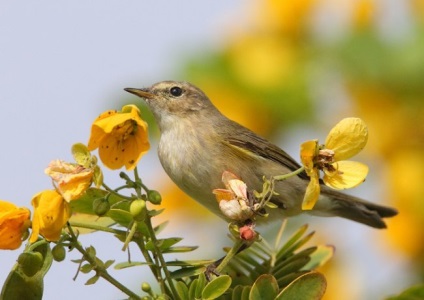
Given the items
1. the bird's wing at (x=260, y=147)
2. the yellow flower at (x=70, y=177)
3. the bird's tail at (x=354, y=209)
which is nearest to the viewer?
the yellow flower at (x=70, y=177)

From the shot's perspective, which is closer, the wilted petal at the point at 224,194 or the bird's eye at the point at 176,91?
the wilted petal at the point at 224,194

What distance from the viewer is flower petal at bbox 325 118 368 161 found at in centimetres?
252

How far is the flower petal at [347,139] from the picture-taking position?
8.27 feet

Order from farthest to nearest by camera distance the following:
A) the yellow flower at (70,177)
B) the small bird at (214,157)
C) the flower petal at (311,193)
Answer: the small bird at (214,157) → the flower petal at (311,193) → the yellow flower at (70,177)

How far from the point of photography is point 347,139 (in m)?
2.52

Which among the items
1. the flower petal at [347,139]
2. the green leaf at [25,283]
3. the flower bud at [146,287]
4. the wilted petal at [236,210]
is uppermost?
the flower petal at [347,139]

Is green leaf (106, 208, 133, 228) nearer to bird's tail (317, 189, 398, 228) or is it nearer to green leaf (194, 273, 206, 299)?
green leaf (194, 273, 206, 299)

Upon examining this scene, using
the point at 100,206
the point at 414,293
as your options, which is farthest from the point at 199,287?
the point at 414,293

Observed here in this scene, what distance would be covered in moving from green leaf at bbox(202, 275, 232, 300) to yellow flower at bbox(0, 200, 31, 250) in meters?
0.50

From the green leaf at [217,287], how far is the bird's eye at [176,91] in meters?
2.72

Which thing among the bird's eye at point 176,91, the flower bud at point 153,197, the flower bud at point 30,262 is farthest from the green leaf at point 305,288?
the bird's eye at point 176,91

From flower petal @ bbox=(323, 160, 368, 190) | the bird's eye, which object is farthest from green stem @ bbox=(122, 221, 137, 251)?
the bird's eye

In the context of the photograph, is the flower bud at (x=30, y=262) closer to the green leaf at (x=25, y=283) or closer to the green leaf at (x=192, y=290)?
the green leaf at (x=25, y=283)

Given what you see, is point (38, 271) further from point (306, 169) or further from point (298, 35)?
point (298, 35)
